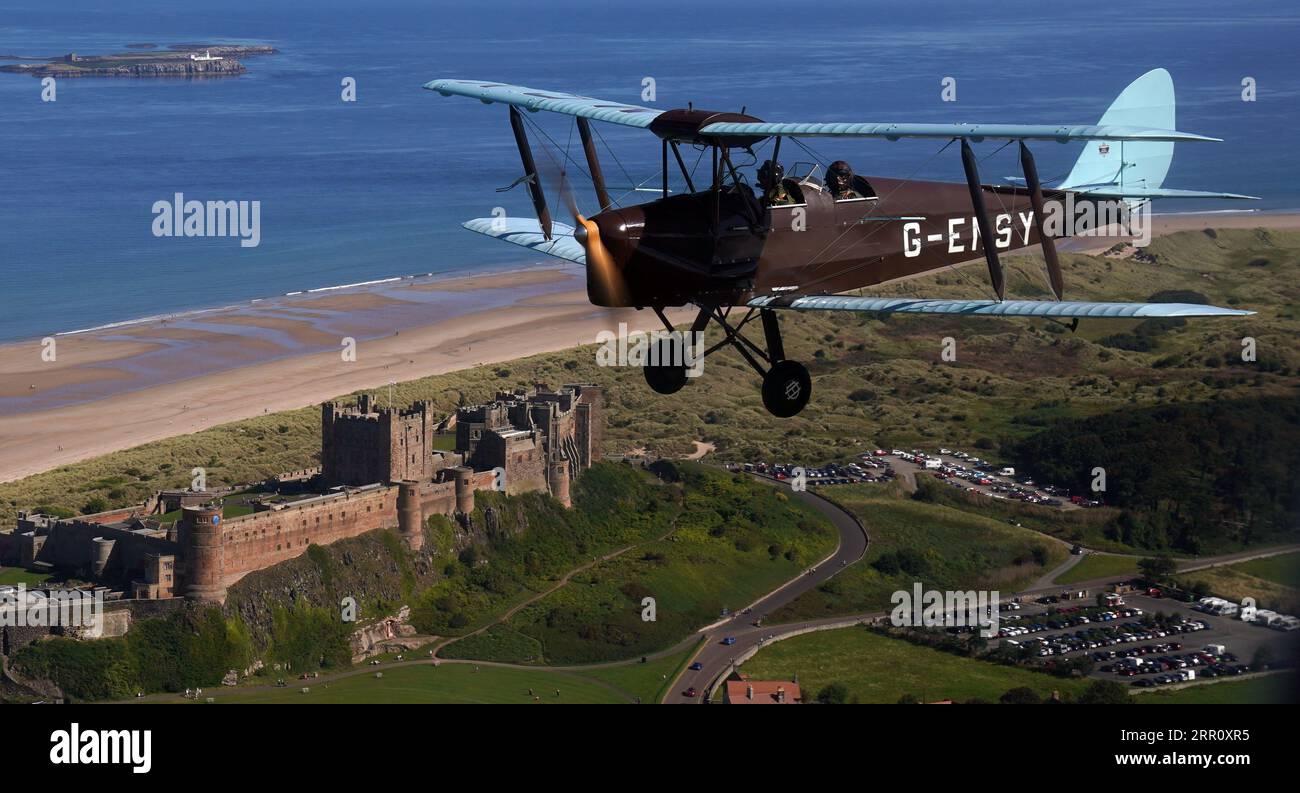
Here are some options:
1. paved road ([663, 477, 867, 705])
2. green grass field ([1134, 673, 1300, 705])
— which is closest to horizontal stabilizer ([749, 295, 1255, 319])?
paved road ([663, 477, 867, 705])

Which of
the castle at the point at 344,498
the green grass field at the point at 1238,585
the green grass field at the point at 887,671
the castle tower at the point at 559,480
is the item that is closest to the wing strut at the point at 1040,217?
the green grass field at the point at 887,671

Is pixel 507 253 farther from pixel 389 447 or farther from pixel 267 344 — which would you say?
pixel 389 447

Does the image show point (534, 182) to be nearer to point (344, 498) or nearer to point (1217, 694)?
point (1217, 694)

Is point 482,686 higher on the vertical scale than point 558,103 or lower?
lower

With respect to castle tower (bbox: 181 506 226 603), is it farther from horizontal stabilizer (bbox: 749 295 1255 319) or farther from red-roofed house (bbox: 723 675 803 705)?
horizontal stabilizer (bbox: 749 295 1255 319)

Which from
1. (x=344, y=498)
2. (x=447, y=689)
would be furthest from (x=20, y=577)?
(x=447, y=689)

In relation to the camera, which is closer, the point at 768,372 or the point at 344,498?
the point at 768,372
